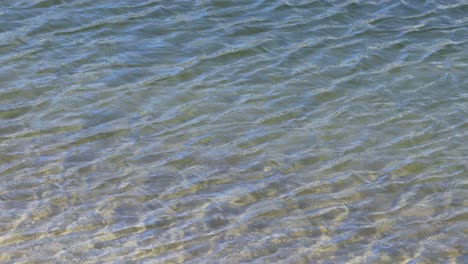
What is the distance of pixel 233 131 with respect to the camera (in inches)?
347

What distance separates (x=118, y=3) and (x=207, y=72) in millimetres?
2280

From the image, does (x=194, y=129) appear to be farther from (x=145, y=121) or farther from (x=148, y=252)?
(x=148, y=252)

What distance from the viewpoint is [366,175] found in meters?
8.11

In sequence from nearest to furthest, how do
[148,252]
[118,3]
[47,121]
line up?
[148,252] < [47,121] < [118,3]

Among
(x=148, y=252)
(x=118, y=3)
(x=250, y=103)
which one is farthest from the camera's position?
(x=118, y=3)

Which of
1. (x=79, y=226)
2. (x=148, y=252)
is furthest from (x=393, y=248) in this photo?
(x=79, y=226)

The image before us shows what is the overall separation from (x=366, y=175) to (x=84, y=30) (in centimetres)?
439

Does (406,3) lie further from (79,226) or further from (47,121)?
(79,226)

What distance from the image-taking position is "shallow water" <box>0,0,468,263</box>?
7.01m

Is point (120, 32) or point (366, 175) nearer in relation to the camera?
point (366, 175)

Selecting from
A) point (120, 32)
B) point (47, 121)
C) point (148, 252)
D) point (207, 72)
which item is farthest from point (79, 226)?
point (120, 32)

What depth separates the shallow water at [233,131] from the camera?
7.01m

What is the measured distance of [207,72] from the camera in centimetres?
998

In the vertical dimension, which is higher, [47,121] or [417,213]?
[47,121]
